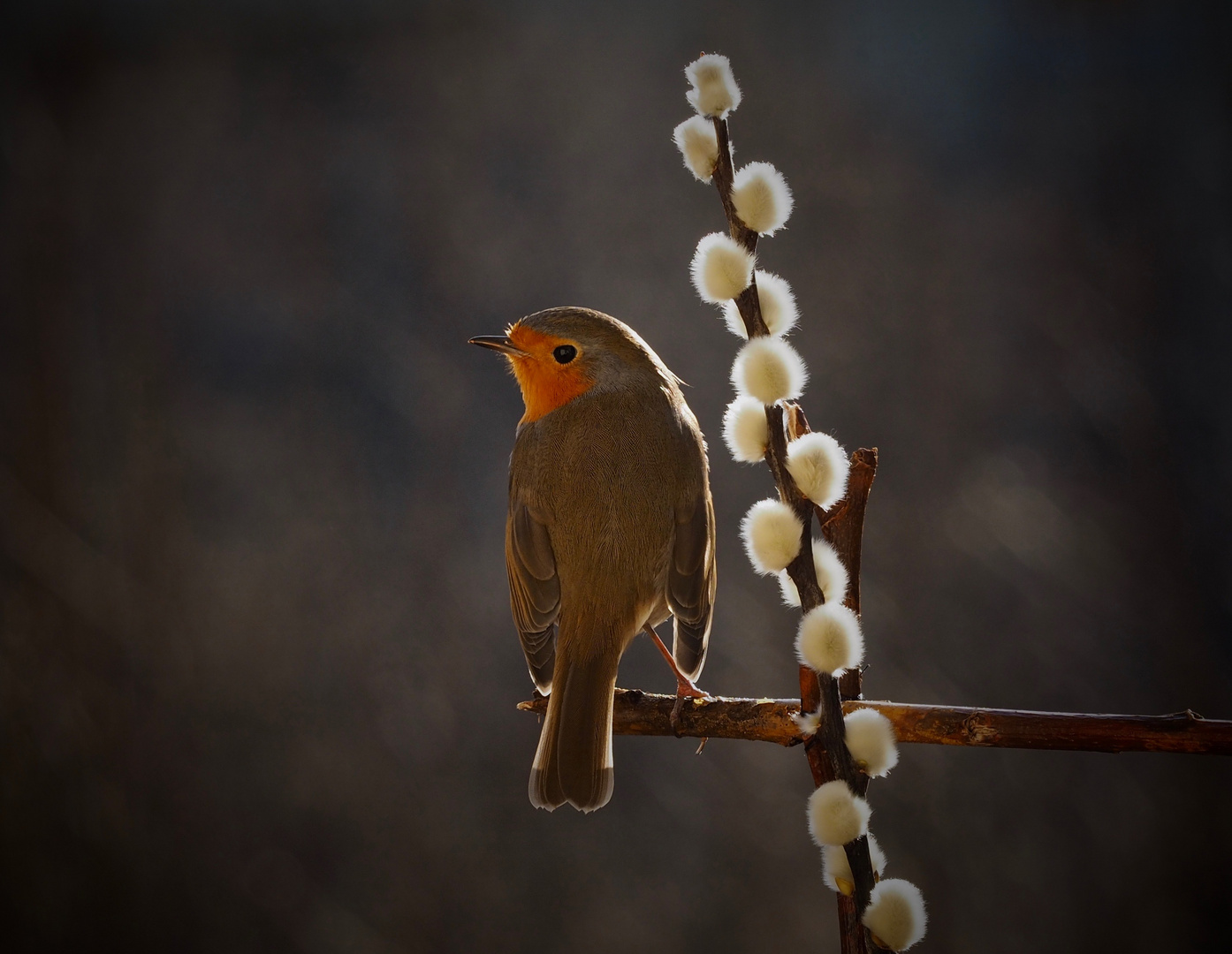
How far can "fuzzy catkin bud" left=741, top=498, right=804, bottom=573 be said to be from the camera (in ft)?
2.27

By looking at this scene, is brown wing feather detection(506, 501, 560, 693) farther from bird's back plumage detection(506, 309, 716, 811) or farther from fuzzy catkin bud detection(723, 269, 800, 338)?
fuzzy catkin bud detection(723, 269, 800, 338)

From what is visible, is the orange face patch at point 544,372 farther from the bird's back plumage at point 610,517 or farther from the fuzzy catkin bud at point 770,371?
the fuzzy catkin bud at point 770,371

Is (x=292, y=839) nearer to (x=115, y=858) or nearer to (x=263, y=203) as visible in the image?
(x=115, y=858)

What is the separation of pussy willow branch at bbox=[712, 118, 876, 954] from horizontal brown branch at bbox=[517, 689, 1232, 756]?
82 millimetres

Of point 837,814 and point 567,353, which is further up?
point 567,353

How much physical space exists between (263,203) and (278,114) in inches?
8.5

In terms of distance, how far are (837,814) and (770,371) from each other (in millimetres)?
352

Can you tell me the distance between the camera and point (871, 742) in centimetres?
69

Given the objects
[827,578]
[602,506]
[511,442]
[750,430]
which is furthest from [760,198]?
[511,442]

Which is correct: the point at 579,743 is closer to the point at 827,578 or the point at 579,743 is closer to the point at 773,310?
the point at 827,578

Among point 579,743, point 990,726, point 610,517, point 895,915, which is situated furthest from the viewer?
point 610,517

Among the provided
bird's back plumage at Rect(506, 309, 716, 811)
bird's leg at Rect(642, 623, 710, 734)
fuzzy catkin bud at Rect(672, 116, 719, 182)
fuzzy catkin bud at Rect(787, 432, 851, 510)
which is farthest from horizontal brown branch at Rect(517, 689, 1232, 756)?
fuzzy catkin bud at Rect(672, 116, 719, 182)

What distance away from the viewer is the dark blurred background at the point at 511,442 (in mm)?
1932

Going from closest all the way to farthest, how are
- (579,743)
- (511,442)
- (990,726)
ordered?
(990,726)
(579,743)
(511,442)
